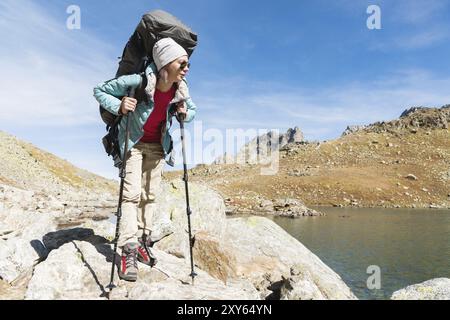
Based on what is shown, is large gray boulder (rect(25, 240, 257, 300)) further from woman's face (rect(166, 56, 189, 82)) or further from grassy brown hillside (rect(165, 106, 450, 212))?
grassy brown hillside (rect(165, 106, 450, 212))

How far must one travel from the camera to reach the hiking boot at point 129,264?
765cm

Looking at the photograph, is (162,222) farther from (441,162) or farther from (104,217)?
(441,162)

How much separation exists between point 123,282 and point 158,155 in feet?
9.12

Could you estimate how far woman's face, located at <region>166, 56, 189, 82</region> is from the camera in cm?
769

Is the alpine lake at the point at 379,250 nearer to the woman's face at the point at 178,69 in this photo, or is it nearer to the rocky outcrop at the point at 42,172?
the woman's face at the point at 178,69

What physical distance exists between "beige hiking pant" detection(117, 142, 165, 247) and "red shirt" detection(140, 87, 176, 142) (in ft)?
0.58

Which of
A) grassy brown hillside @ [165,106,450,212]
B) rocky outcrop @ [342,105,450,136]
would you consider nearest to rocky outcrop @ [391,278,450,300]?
grassy brown hillside @ [165,106,450,212]

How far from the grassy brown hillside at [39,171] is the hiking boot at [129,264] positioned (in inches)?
2394

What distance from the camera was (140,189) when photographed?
8.26 m

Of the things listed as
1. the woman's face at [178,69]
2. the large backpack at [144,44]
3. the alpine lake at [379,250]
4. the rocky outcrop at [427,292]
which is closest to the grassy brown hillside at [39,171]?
the alpine lake at [379,250]

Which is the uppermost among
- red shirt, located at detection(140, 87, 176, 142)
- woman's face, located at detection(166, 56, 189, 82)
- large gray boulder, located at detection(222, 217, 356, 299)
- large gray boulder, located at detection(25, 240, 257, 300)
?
woman's face, located at detection(166, 56, 189, 82)

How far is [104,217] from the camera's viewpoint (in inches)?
1615

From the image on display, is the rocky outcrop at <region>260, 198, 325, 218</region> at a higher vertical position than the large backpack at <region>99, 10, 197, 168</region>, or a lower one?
lower

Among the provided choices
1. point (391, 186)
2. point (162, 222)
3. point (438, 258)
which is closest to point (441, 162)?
point (391, 186)
